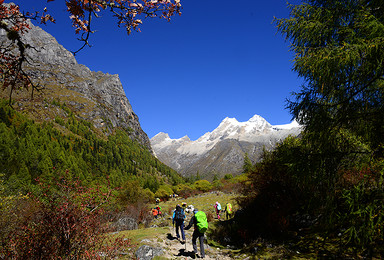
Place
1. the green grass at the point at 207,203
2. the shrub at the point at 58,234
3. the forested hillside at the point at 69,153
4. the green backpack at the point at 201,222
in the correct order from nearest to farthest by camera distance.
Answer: the shrub at the point at 58,234 → the green backpack at the point at 201,222 → the green grass at the point at 207,203 → the forested hillside at the point at 69,153

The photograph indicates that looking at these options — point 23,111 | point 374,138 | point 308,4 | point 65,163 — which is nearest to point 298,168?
point 374,138

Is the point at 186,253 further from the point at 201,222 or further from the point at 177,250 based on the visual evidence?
the point at 201,222

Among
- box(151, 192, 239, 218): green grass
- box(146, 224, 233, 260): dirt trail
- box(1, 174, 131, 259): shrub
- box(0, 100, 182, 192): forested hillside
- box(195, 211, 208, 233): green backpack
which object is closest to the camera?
box(1, 174, 131, 259): shrub

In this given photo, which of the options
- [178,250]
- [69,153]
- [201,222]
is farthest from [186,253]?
[69,153]

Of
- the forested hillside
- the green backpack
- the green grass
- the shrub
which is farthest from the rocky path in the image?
the forested hillside

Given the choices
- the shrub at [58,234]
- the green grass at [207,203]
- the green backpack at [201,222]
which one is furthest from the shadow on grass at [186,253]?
the green grass at [207,203]

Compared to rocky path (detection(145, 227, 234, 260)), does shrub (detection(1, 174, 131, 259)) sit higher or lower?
higher

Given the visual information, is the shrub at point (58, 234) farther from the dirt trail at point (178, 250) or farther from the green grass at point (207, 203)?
the green grass at point (207, 203)

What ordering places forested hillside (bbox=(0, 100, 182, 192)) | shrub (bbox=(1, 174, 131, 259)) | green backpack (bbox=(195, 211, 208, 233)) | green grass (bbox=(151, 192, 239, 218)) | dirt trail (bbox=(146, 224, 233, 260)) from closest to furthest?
shrub (bbox=(1, 174, 131, 259)) → green backpack (bbox=(195, 211, 208, 233)) → dirt trail (bbox=(146, 224, 233, 260)) → green grass (bbox=(151, 192, 239, 218)) → forested hillside (bbox=(0, 100, 182, 192))

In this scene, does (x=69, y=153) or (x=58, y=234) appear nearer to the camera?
(x=58, y=234)

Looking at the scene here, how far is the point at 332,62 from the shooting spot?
485 cm

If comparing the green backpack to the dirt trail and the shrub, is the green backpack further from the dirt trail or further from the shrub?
the shrub

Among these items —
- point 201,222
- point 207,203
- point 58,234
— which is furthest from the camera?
point 207,203

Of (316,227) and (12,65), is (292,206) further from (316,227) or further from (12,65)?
(12,65)
